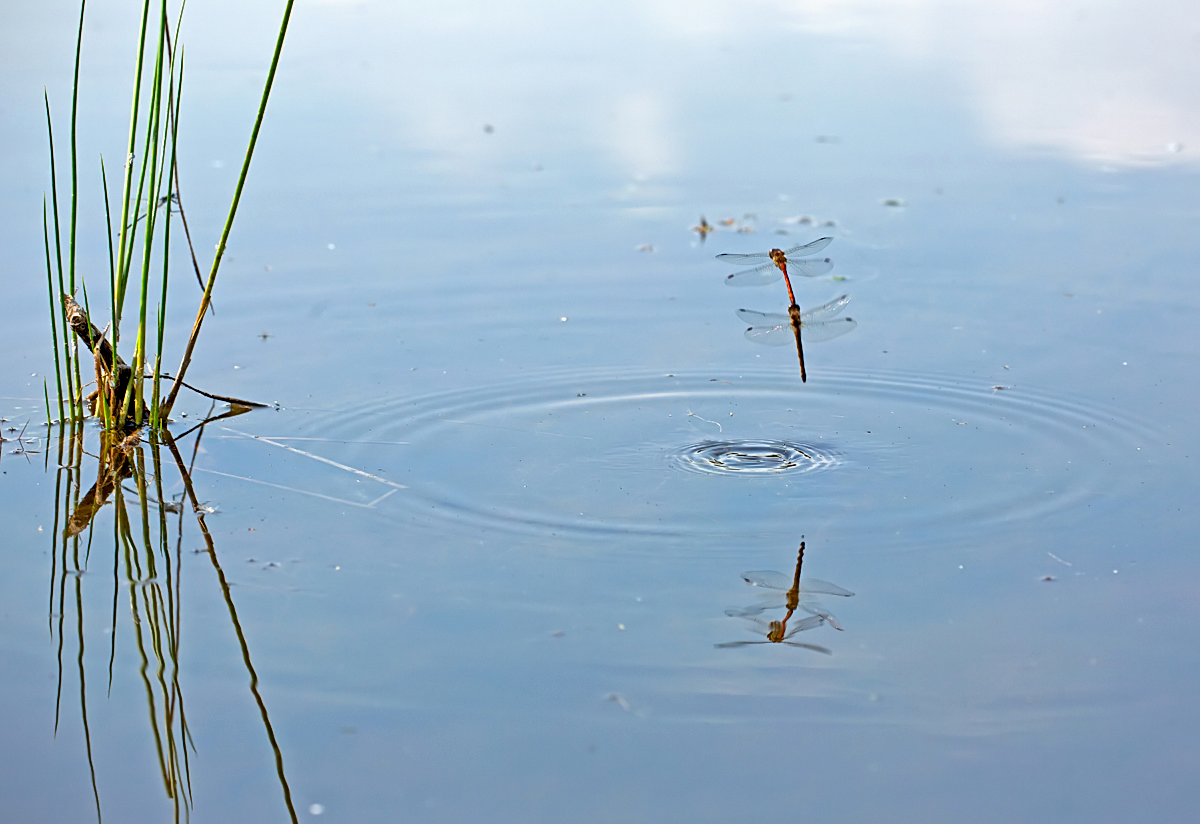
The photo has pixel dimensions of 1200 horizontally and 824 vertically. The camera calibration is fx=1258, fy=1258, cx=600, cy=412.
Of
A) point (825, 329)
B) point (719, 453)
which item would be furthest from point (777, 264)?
point (719, 453)

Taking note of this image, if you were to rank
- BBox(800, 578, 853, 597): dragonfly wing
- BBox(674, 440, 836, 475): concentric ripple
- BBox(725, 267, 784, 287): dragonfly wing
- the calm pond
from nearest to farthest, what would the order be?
the calm pond
BBox(800, 578, 853, 597): dragonfly wing
BBox(674, 440, 836, 475): concentric ripple
BBox(725, 267, 784, 287): dragonfly wing

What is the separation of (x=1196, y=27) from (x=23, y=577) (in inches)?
425

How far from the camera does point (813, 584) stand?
9.68 ft

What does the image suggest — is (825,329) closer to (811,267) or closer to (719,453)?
(811,267)

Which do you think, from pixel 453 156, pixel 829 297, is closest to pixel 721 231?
pixel 829 297

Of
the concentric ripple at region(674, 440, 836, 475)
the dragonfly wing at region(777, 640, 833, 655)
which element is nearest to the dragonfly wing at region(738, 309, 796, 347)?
the concentric ripple at region(674, 440, 836, 475)

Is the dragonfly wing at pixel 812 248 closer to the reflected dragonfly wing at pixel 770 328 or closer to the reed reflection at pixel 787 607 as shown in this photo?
the reflected dragonfly wing at pixel 770 328

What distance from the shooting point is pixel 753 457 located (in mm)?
3662

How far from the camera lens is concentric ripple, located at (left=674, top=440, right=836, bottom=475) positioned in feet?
11.7

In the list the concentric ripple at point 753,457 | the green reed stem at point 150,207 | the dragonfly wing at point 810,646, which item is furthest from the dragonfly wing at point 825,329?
the green reed stem at point 150,207

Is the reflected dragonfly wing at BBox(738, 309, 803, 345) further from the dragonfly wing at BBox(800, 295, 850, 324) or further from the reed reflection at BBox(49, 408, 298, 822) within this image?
the reed reflection at BBox(49, 408, 298, 822)

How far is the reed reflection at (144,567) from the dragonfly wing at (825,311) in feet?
6.19

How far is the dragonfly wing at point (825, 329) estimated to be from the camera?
429 cm

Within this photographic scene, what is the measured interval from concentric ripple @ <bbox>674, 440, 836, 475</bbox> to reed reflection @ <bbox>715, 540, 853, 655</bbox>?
0.58 meters
